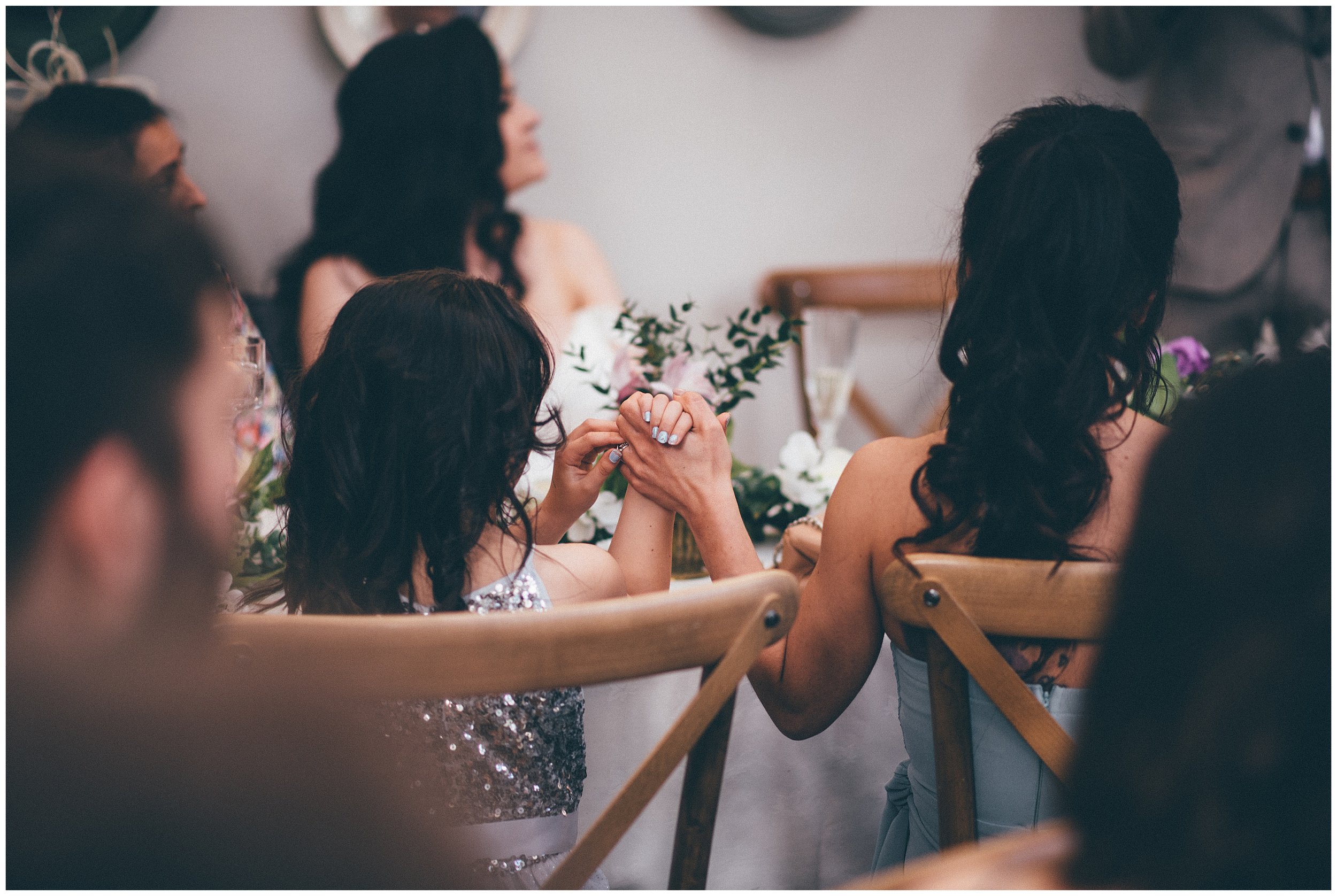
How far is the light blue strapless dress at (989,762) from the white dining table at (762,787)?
0.10m

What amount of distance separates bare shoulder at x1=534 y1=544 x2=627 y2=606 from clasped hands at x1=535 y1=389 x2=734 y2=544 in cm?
9

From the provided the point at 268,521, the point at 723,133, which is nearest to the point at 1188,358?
the point at 268,521

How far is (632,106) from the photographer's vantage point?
7.60 ft

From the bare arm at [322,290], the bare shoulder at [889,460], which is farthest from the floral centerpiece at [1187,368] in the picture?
the bare arm at [322,290]

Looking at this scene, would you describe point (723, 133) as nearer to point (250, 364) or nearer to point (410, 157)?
point (410, 157)

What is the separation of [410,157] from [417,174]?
0.04 metres

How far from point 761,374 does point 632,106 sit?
78 centimetres

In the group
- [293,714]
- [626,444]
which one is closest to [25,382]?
[293,714]

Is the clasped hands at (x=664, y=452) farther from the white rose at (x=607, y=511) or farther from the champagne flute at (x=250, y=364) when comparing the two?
the champagne flute at (x=250, y=364)

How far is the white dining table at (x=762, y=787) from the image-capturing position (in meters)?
0.85

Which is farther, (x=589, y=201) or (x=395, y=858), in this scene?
(x=589, y=201)

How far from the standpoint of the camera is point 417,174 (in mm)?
1779

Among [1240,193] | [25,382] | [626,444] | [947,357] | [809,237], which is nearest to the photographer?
[25,382]

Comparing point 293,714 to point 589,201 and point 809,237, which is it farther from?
point 809,237
